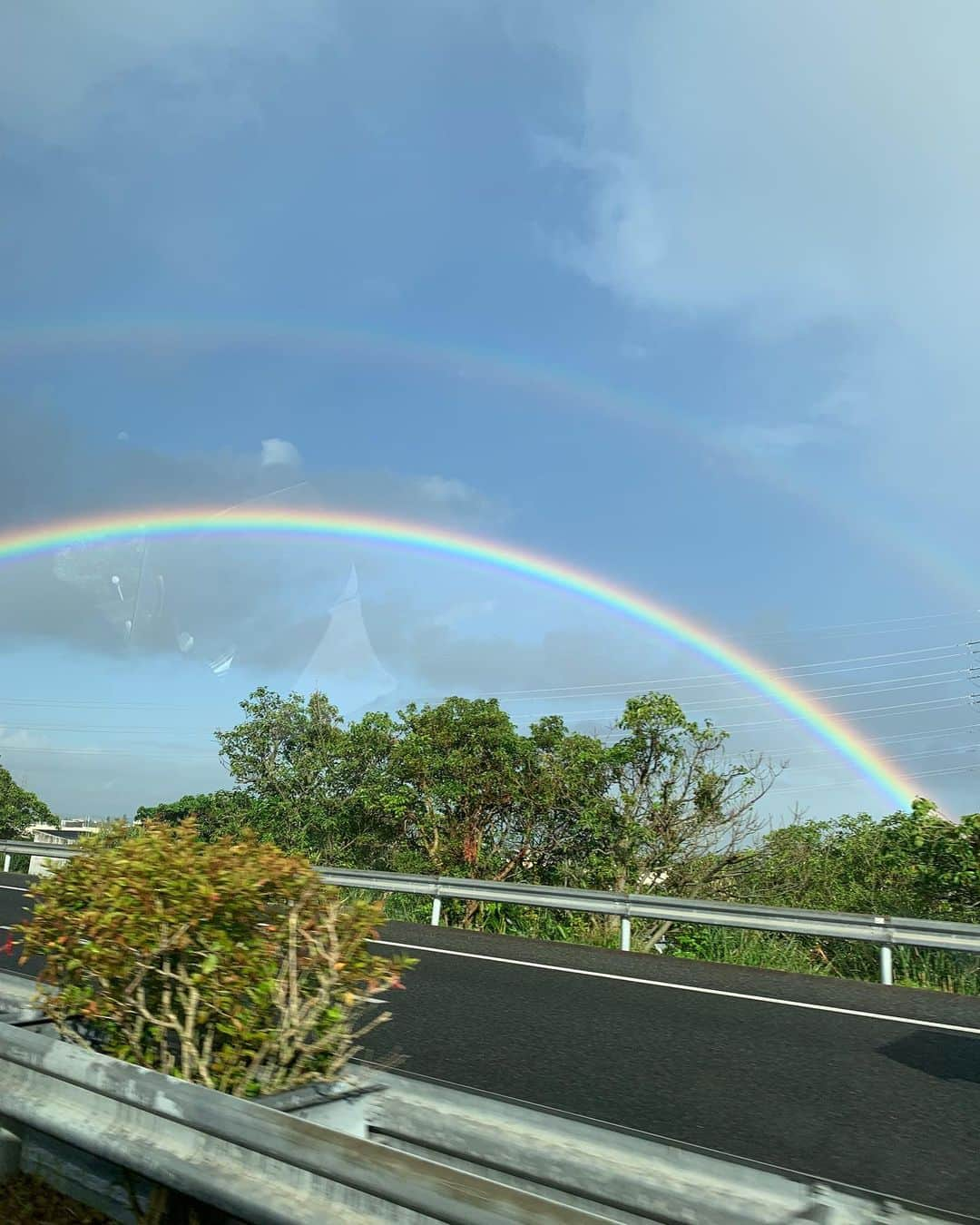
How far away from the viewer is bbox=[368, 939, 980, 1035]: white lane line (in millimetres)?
8586

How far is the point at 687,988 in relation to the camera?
32.5 ft

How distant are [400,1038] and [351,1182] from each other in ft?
17.5

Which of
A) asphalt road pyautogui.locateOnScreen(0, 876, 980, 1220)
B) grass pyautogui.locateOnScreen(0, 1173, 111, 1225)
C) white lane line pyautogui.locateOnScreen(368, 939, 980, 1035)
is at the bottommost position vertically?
grass pyautogui.locateOnScreen(0, 1173, 111, 1225)

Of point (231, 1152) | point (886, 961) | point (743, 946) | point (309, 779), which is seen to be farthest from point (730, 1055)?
point (309, 779)

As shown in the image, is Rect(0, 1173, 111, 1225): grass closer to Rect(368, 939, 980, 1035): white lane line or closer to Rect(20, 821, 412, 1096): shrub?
Rect(20, 821, 412, 1096): shrub

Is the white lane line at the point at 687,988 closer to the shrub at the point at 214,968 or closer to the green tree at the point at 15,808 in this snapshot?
the shrub at the point at 214,968

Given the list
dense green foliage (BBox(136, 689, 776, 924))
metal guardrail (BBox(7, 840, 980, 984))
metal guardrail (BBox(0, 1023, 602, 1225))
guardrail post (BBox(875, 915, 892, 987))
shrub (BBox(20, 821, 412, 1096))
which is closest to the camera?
metal guardrail (BBox(0, 1023, 602, 1225))

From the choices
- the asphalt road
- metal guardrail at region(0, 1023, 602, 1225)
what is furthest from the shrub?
the asphalt road

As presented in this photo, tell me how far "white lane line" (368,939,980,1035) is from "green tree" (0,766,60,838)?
52626mm

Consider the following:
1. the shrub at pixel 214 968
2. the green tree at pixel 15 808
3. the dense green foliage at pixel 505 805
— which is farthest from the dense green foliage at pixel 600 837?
the green tree at pixel 15 808

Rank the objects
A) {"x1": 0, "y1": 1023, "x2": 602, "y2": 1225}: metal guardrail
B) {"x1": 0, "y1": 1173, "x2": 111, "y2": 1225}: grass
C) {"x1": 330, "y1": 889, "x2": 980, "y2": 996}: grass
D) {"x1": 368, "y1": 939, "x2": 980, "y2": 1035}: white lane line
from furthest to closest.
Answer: {"x1": 330, "y1": 889, "x2": 980, "y2": 996}: grass → {"x1": 368, "y1": 939, "x2": 980, "y2": 1035}: white lane line → {"x1": 0, "y1": 1173, "x2": 111, "y2": 1225}: grass → {"x1": 0, "y1": 1023, "x2": 602, "y2": 1225}: metal guardrail

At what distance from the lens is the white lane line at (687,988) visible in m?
8.59

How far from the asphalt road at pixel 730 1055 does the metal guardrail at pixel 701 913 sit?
56 cm

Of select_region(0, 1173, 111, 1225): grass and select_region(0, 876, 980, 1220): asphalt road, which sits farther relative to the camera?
select_region(0, 876, 980, 1220): asphalt road
